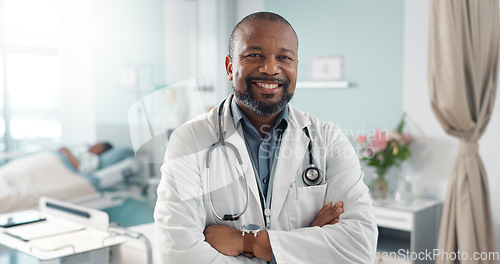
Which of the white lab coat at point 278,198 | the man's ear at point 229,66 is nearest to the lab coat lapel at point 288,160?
the white lab coat at point 278,198

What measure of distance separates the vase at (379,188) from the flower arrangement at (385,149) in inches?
0.7

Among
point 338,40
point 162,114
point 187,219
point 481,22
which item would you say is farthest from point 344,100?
point 187,219

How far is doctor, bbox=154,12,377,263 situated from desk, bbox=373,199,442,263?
131 cm

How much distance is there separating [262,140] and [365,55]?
1600mm

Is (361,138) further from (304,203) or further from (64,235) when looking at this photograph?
(64,235)

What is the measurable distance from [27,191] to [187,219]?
6.95 feet

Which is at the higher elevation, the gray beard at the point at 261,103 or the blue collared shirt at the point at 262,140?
the gray beard at the point at 261,103

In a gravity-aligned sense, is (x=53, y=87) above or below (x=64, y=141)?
above

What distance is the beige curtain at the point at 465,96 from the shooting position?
2098 mm

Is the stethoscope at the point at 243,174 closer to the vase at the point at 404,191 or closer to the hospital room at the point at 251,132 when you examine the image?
the hospital room at the point at 251,132

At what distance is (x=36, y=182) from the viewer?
3018 millimetres

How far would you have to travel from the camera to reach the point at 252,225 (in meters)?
1.20

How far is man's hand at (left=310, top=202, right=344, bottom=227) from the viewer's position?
1.22 metres

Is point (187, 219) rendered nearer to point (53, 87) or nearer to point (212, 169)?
point (212, 169)
